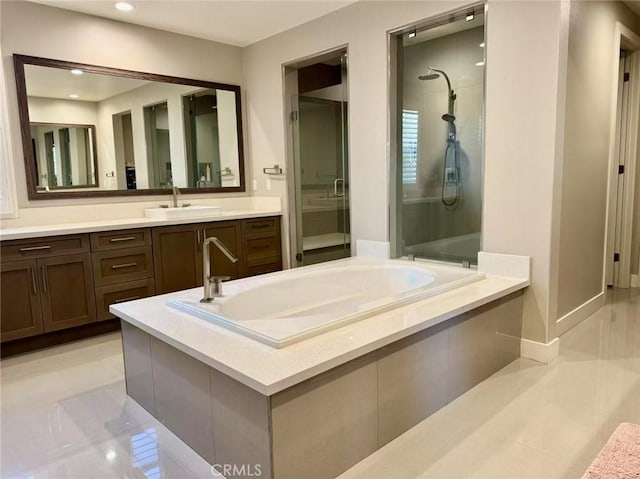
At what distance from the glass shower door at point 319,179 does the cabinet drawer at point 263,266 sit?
0.21m

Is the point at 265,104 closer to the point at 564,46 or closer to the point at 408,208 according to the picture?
the point at 408,208

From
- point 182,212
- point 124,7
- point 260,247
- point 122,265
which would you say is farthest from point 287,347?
point 124,7

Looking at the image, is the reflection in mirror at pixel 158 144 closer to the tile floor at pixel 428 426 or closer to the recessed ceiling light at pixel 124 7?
the recessed ceiling light at pixel 124 7

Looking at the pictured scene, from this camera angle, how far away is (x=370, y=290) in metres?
3.19

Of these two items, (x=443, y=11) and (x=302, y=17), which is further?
(x=302, y=17)

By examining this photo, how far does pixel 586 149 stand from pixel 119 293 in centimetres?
349

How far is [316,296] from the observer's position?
3.00m

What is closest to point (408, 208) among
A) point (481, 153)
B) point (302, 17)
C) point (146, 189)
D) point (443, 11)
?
point (481, 153)

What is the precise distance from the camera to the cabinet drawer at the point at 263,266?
4.20m

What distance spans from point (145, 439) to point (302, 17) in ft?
10.8

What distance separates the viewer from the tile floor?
179 cm

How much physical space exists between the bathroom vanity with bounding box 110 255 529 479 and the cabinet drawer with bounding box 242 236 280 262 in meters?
1.63

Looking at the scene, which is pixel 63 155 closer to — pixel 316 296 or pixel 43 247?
pixel 43 247

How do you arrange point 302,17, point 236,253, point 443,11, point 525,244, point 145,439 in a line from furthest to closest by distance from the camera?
point 236,253 < point 302,17 < point 443,11 < point 525,244 < point 145,439
